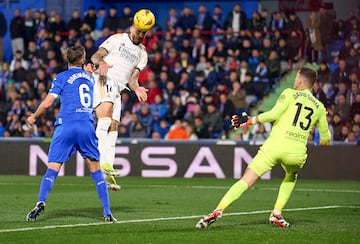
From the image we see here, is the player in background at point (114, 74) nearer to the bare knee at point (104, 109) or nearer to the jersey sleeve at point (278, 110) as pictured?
the bare knee at point (104, 109)

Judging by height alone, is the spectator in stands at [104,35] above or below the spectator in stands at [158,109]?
above

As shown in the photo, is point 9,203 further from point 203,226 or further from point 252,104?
point 252,104

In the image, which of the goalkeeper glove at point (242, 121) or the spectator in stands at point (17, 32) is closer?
the goalkeeper glove at point (242, 121)

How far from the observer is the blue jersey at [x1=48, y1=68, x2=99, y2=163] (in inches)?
504

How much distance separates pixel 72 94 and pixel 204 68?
1638 cm

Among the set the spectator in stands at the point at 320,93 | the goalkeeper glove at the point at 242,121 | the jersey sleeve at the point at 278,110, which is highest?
the jersey sleeve at the point at 278,110

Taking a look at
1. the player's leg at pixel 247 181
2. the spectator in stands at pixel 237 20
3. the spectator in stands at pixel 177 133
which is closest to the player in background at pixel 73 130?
the player's leg at pixel 247 181

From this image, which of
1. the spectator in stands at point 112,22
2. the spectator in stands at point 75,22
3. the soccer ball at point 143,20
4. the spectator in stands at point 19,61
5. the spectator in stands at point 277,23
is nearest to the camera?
the soccer ball at point 143,20

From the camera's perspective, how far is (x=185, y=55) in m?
29.5

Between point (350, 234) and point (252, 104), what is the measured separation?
53.1ft

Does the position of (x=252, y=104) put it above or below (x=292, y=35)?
below

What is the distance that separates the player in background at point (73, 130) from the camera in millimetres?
12805

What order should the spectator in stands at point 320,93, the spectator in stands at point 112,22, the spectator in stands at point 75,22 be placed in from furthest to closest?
the spectator in stands at point 75,22
the spectator in stands at point 112,22
the spectator in stands at point 320,93

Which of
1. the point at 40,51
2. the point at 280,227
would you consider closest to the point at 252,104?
the point at 40,51
